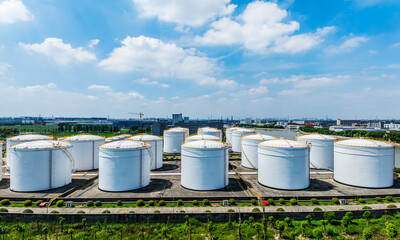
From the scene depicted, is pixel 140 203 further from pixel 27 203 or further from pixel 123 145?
pixel 27 203

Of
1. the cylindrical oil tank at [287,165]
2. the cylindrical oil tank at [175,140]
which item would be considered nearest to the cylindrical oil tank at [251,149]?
the cylindrical oil tank at [287,165]

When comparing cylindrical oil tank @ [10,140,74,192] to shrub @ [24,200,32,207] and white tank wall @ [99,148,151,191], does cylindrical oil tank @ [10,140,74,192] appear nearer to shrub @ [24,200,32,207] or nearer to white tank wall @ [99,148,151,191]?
shrub @ [24,200,32,207]

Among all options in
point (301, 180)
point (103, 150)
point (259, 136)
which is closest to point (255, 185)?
point (301, 180)

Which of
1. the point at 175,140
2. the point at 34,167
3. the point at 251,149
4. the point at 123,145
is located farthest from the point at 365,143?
the point at 34,167

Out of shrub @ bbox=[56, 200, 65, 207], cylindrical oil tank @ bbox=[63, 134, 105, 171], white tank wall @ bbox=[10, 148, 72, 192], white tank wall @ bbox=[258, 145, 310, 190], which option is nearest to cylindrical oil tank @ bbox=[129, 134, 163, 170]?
cylindrical oil tank @ bbox=[63, 134, 105, 171]

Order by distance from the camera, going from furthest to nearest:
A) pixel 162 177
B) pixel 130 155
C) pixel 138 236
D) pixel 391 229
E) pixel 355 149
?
pixel 162 177 < pixel 355 149 < pixel 130 155 < pixel 138 236 < pixel 391 229

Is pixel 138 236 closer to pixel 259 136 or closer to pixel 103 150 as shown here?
pixel 103 150

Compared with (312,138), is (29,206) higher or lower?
lower
